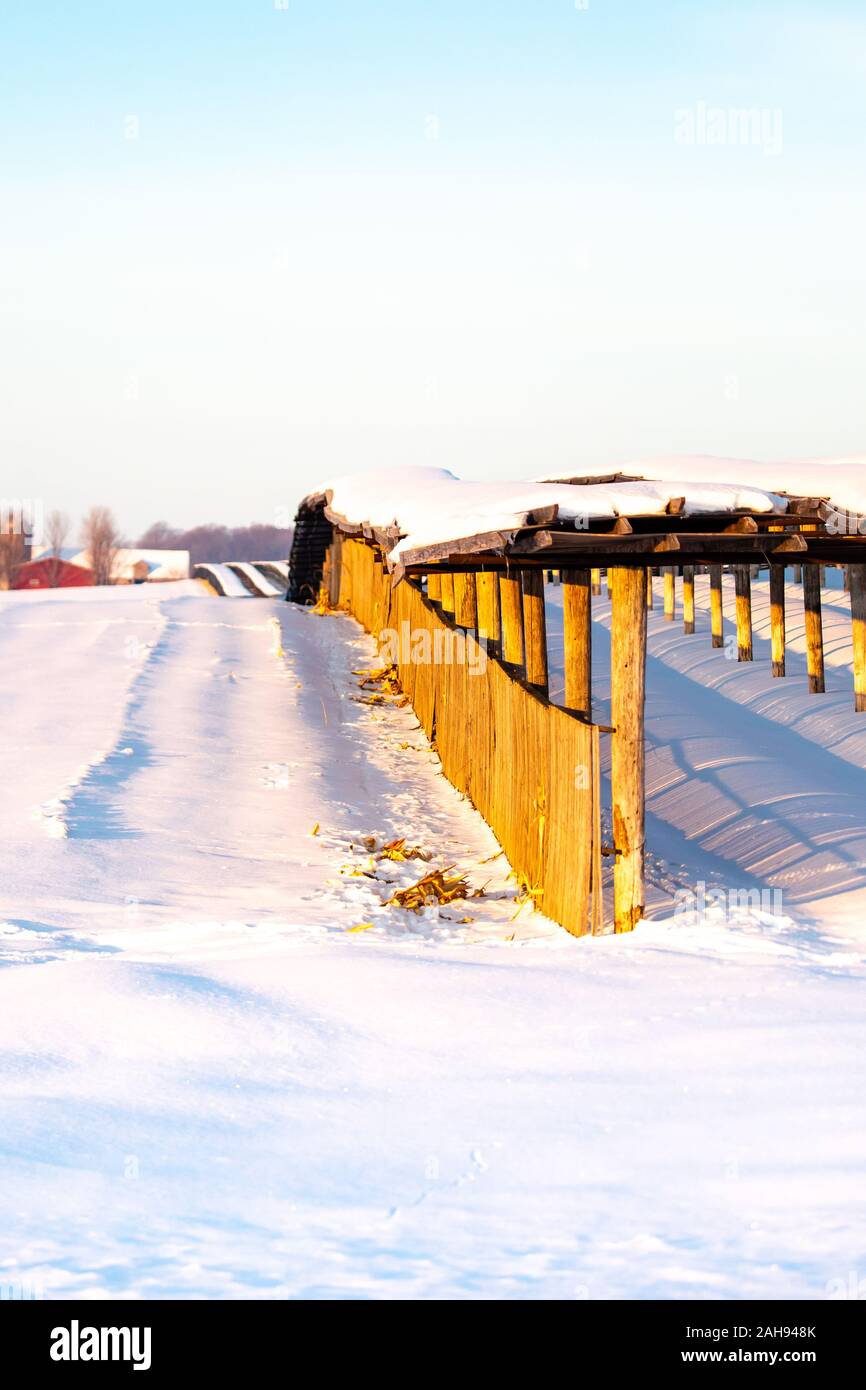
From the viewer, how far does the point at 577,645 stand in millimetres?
12844

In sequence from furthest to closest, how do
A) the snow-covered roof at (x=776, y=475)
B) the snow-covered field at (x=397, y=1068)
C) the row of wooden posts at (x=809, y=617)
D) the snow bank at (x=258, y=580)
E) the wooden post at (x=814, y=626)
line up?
the snow bank at (x=258, y=580) < the wooden post at (x=814, y=626) < the row of wooden posts at (x=809, y=617) < the snow-covered roof at (x=776, y=475) < the snow-covered field at (x=397, y=1068)

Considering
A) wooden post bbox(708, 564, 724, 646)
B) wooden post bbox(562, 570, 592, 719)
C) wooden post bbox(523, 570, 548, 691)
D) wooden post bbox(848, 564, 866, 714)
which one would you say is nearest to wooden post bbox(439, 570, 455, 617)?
wooden post bbox(523, 570, 548, 691)

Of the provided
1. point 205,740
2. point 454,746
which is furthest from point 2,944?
point 205,740

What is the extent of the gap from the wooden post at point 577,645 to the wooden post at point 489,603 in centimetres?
84

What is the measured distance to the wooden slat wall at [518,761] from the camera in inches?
307

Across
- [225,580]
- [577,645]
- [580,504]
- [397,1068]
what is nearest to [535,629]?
[577,645]

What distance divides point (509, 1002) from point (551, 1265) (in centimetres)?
225

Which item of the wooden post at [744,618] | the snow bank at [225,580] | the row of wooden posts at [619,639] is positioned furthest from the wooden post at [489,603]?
the snow bank at [225,580]

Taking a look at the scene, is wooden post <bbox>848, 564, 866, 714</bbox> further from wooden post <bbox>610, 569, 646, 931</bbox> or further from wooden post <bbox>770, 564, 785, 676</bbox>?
wooden post <bbox>610, 569, 646, 931</bbox>

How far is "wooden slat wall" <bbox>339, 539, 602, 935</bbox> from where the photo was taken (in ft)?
25.6

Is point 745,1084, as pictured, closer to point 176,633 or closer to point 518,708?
point 518,708

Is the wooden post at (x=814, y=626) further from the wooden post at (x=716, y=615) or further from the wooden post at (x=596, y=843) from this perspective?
the wooden post at (x=596, y=843)

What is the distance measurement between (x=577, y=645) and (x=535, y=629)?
5.22 ft

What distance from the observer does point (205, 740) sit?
14906mm
